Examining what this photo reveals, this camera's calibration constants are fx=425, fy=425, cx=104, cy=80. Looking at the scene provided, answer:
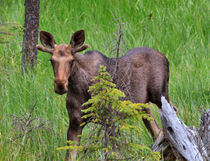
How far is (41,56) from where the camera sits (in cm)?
820

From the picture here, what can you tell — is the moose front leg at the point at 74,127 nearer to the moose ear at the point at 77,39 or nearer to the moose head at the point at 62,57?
the moose head at the point at 62,57

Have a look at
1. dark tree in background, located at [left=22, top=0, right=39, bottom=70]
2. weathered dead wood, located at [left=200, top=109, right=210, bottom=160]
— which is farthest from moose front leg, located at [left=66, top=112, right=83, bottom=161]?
dark tree in background, located at [left=22, top=0, right=39, bottom=70]

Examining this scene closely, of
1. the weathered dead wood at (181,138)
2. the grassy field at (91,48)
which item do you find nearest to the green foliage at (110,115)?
the weathered dead wood at (181,138)

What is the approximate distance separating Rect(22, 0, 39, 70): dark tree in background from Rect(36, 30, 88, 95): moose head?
2605 mm

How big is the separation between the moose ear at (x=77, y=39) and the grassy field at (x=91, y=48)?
31 centimetres

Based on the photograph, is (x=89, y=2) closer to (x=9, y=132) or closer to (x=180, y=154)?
(x=9, y=132)

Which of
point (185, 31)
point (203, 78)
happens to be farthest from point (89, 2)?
point (203, 78)

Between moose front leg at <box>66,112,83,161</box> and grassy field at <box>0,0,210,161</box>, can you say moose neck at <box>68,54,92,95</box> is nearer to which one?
moose front leg at <box>66,112,83,161</box>

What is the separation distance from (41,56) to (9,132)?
299 centimetres

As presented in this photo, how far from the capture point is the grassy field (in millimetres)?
5387

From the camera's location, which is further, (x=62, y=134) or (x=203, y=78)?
(x=203, y=78)

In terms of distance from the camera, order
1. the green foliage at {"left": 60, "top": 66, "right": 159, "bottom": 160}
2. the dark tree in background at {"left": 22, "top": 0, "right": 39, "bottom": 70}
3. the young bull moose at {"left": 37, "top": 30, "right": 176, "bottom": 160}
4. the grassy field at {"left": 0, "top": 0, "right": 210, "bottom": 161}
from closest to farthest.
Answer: the green foliage at {"left": 60, "top": 66, "right": 159, "bottom": 160} < the young bull moose at {"left": 37, "top": 30, "right": 176, "bottom": 160} < the grassy field at {"left": 0, "top": 0, "right": 210, "bottom": 161} < the dark tree in background at {"left": 22, "top": 0, "right": 39, "bottom": 70}

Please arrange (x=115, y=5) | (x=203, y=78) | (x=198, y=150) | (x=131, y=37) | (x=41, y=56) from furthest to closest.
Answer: (x=115, y=5)
(x=131, y=37)
(x=41, y=56)
(x=203, y=78)
(x=198, y=150)

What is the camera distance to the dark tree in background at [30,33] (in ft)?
24.4
